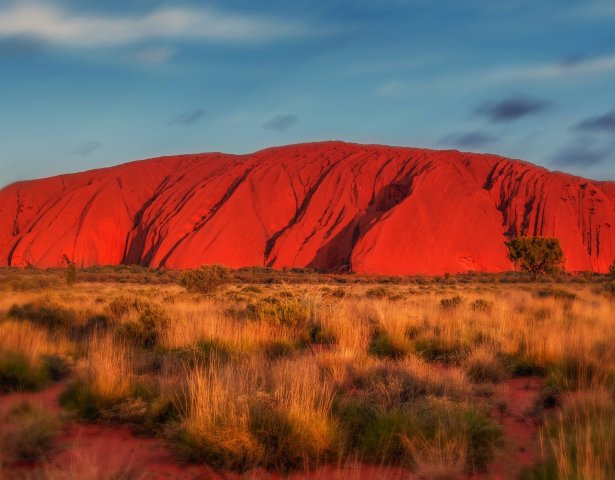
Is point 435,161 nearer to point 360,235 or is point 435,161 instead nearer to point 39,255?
point 360,235

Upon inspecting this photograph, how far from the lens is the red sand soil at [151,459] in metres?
4.08

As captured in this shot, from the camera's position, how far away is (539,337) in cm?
882

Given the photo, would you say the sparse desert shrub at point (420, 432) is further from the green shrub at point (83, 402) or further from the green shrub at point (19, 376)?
the green shrub at point (19, 376)

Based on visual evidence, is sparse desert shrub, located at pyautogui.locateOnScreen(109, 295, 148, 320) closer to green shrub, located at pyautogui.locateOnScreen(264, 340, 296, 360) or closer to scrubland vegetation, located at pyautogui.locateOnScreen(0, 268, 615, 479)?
scrubland vegetation, located at pyautogui.locateOnScreen(0, 268, 615, 479)

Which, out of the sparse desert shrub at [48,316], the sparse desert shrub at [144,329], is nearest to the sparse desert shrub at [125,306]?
the sparse desert shrub at [48,316]

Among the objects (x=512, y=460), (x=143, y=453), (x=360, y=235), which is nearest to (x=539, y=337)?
(x=512, y=460)

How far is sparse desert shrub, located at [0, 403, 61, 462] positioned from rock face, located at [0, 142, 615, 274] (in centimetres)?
4608

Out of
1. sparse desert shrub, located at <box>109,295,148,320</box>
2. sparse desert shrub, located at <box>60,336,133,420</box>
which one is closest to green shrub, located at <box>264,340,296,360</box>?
sparse desert shrub, located at <box>60,336,133,420</box>

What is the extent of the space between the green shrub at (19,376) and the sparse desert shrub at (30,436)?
2.04m

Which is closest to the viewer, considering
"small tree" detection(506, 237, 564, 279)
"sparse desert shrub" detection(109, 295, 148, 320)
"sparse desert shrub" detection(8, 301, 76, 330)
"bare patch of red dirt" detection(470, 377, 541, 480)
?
"bare patch of red dirt" detection(470, 377, 541, 480)

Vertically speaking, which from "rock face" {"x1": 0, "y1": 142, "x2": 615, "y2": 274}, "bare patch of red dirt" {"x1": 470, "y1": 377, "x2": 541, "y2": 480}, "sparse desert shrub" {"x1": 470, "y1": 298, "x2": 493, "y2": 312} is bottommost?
"bare patch of red dirt" {"x1": 470, "y1": 377, "x2": 541, "y2": 480}

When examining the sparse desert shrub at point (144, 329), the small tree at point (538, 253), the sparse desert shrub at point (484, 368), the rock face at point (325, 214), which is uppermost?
the rock face at point (325, 214)

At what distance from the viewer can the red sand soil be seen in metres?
4.08

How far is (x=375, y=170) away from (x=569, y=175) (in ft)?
69.8
